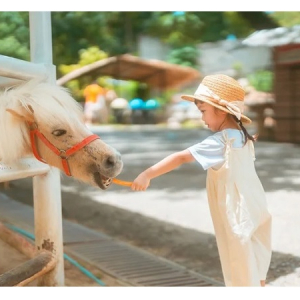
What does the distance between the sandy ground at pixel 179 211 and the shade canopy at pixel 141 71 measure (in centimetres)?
56

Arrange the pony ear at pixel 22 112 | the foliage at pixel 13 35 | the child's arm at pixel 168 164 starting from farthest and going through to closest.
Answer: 1. the foliage at pixel 13 35
2. the child's arm at pixel 168 164
3. the pony ear at pixel 22 112

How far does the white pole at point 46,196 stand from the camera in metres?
2.02

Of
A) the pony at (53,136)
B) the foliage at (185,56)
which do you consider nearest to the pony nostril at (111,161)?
the pony at (53,136)

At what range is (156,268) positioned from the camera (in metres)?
2.65

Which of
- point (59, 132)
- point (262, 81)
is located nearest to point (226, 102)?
point (59, 132)

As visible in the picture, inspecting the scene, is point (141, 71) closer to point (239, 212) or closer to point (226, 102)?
point (226, 102)

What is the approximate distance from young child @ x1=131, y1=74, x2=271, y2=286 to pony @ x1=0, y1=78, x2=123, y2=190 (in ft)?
0.57

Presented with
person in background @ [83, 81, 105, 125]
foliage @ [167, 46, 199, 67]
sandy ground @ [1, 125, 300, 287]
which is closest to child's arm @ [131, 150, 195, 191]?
sandy ground @ [1, 125, 300, 287]

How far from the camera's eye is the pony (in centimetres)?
153

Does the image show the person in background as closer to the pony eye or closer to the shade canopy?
the shade canopy

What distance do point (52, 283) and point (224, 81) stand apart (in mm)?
1136

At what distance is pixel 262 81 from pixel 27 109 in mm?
6061

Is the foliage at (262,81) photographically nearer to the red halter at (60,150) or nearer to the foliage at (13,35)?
the foliage at (13,35)

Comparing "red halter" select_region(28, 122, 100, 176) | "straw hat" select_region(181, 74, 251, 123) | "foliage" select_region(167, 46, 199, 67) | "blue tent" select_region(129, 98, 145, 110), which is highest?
"foliage" select_region(167, 46, 199, 67)
